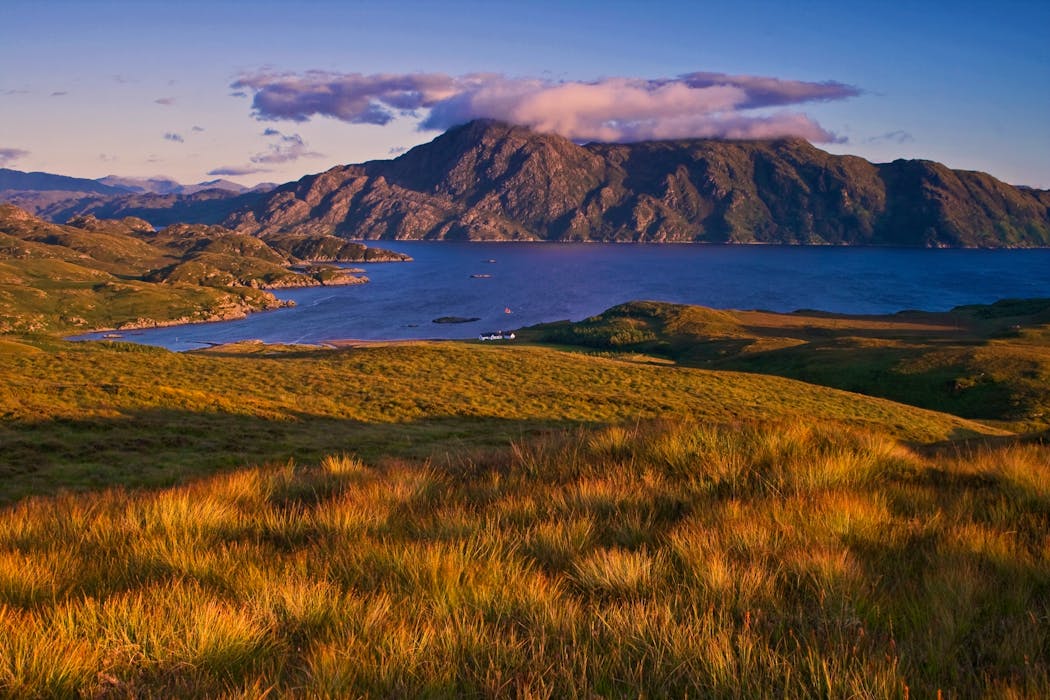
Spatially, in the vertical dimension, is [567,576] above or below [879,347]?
above

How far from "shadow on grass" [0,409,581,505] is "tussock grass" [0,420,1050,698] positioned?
4.91 metres

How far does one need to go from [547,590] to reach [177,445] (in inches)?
776

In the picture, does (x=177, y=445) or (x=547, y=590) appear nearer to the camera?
(x=547, y=590)

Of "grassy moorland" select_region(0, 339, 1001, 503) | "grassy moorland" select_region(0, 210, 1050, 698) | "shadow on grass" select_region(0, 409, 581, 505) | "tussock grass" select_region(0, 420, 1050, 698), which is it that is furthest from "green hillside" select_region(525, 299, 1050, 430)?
"tussock grass" select_region(0, 420, 1050, 698)

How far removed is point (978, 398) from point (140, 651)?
66383 mm

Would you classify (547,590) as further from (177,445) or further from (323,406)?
(323,406)

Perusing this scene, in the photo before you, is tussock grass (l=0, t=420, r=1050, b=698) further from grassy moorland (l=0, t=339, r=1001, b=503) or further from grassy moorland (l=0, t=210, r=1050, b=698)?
grassy moorland (l=0, t=339, r=1001, b=503)

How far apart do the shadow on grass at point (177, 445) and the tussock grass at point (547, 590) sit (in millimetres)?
4908

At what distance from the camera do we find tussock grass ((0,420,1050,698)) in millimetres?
3014

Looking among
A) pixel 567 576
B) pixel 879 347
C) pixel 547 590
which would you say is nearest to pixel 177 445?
pixel 567 576

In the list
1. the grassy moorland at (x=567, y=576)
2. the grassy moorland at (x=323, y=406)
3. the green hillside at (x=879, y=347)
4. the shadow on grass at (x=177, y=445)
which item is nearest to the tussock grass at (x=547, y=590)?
the grassy moorland at (x=567, y=576)

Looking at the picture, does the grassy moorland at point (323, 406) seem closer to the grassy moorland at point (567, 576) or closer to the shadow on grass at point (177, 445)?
the shadow on grass at point (177, 445)

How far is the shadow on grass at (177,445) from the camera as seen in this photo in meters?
15.5

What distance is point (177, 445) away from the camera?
20.2 meters
